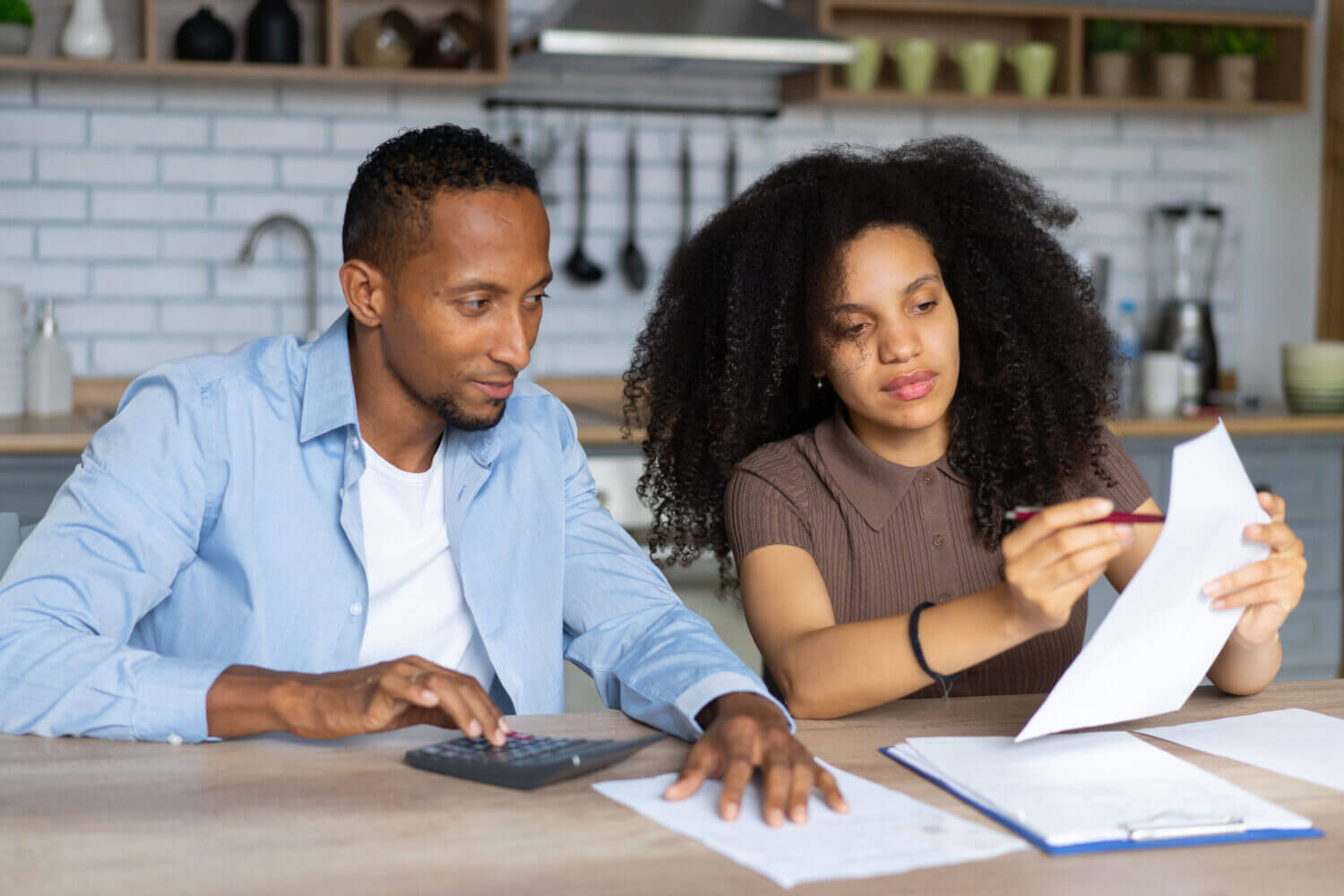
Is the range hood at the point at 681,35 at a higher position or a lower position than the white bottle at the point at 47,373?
higher

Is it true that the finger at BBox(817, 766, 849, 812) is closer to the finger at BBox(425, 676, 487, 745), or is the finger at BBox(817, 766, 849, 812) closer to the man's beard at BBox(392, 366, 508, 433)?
the finger at BBox(425, 676, 487, 745)

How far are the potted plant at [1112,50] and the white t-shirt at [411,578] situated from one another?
116 inches

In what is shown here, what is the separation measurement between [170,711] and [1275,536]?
98 cm

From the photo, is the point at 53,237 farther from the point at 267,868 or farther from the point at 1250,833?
the point at 1250,833

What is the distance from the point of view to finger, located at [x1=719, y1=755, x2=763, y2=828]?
1018 millimetres

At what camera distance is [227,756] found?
117 centimetres

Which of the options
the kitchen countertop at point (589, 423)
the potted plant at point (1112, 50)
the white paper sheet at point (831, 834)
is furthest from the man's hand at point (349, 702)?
the potted plant at point (1112, 50)

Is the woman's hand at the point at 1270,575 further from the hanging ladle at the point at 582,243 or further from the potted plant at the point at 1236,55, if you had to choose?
the potted plant at the point at 1236,55

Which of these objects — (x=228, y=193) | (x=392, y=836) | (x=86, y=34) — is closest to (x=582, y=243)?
(x=228, y=193)

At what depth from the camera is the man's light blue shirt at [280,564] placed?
125 centimetres

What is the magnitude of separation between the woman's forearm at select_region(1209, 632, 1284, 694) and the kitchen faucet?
2.72 meters

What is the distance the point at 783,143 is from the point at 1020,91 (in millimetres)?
687

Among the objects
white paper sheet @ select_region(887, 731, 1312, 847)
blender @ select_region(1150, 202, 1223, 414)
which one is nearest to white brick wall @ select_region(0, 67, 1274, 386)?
blender @ select_region(1150, 202, 1223, 414)

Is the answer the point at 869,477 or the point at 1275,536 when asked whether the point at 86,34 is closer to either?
the point at 869,477
